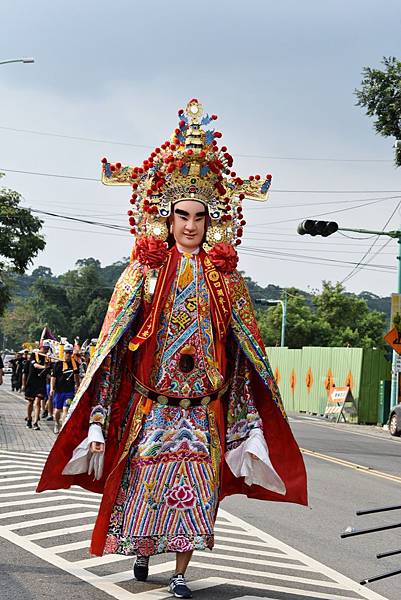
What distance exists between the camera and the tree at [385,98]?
28828mm

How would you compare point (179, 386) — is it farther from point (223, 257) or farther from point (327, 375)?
point (327, 375)

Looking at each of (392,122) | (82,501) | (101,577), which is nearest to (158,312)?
(101,577)

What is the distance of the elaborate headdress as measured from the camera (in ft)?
21.9

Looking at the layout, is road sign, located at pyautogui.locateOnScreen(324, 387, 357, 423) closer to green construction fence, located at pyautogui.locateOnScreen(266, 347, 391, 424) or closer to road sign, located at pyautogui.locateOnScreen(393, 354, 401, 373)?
green construction fence, located at pyautogui.locateOnScreen(266, 347, 391, 424)

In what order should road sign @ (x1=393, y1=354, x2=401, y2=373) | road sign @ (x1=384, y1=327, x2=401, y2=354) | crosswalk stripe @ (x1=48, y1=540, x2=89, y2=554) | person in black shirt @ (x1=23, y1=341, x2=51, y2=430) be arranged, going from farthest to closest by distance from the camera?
road sign @ (x1=393, y1=354, x2=401, y2=373) < road sign @ (x1=384, y1=327, x2=401, y2=354) < person in black shirt @ (x1=23, y1=341, x2=51, y2=430) < crosswalk stripe @ (x1=48, y1=540, x2=89, y2=554)

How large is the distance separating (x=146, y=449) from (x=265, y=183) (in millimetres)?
1985

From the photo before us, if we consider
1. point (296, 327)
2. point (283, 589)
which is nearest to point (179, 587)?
point (283, 589)

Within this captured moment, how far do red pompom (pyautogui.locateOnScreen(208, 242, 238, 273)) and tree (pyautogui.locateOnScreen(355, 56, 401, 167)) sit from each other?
23.1 meters

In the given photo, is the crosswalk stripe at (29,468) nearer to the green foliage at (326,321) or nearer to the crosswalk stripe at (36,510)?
the crosswalk stripe at (36,510)

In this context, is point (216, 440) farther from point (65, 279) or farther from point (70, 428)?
point (65, 279)

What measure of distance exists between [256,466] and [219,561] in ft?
4.19

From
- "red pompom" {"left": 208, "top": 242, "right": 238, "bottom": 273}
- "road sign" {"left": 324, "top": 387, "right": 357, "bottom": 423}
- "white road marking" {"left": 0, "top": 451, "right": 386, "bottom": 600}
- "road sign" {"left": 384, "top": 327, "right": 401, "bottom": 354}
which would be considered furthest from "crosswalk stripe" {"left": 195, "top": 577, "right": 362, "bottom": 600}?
"road sign" {"left": 324, "top": 387, "right": 357, "bottom": 423}

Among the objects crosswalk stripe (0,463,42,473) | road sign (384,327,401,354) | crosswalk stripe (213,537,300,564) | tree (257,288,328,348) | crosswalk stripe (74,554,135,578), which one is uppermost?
tree (257,288,328,348)

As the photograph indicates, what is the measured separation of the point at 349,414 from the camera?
35344mm
